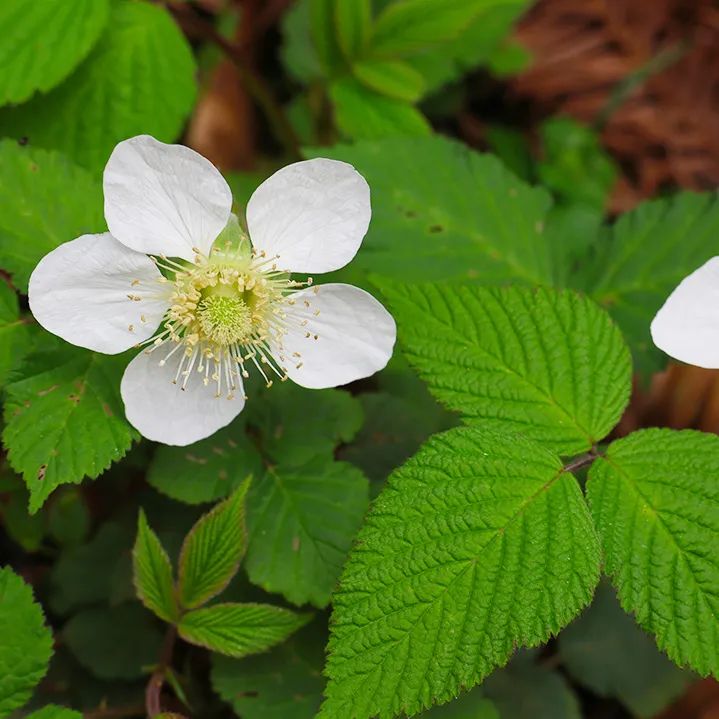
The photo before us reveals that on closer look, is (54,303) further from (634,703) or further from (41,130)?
(634,703)

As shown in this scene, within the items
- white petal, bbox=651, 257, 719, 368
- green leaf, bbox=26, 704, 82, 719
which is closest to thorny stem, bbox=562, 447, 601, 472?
white petal, bbox=651, 257, 719, 368

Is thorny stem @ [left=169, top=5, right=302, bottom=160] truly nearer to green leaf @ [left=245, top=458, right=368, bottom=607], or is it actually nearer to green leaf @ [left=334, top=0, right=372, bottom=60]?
green leaf @ [left=334, top=0, right=372, bottom=60]

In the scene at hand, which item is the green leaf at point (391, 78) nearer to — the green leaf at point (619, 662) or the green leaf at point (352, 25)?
the green leaf at point (352, 25)

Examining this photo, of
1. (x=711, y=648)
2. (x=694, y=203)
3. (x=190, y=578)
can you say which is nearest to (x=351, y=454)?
(x=190, y=578)

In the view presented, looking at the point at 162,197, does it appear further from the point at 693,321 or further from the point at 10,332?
the point at 693,321

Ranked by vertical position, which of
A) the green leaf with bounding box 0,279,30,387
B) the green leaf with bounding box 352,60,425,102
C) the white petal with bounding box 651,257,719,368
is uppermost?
the green leaf with bounding box 352,60,425,102

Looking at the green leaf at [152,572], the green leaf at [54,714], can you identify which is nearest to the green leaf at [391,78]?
the green leaf at [152,572]
